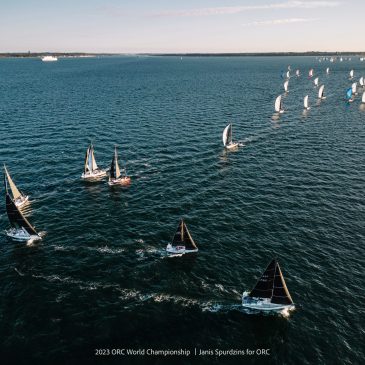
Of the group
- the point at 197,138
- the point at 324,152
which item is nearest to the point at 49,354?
the point at 197,138

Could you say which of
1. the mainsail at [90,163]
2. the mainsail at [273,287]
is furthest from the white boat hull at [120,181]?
the mainsail at [273,287]

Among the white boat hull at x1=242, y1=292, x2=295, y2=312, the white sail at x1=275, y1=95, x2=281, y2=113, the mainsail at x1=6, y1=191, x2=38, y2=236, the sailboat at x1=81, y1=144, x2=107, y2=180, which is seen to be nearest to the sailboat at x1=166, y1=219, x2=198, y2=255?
the white boat hull at x1=242, y1=292, x2=295, y2=312

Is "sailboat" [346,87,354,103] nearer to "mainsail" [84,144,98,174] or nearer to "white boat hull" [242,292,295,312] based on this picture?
"mainsail" [84,144,98,174]

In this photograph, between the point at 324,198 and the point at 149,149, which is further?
the point at 149,149

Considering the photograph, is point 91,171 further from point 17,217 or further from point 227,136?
point 227,136

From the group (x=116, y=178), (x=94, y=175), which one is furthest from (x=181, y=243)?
(x=94, y=175)

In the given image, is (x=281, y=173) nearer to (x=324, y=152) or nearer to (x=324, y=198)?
(x=324, y=198)

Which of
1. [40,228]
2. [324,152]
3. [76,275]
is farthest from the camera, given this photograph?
[324,152]
